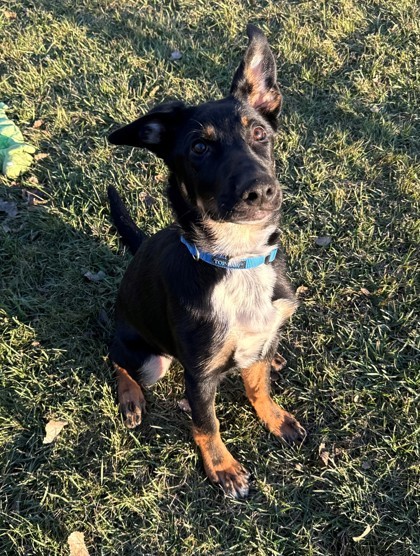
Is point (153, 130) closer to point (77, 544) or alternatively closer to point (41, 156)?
point (77, 544)

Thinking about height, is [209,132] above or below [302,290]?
above

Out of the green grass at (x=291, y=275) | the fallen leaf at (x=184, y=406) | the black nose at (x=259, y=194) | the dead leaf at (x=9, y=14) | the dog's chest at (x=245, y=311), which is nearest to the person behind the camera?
the black nose at (x=259, y=194)

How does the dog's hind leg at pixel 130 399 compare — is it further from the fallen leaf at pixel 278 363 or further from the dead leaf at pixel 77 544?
the fallen leaf at pixel 278 363

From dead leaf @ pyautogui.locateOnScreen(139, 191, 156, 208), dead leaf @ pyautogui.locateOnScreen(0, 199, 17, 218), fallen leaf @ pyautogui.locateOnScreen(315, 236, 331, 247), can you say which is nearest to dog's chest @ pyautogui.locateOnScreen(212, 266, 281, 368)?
fallen leaf @ pyautogui.locateOnScreen(315, 236, 331, 247)

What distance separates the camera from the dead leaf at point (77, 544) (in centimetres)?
307

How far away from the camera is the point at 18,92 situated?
5895 millimetres

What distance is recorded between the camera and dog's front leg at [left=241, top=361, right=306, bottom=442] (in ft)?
11.2

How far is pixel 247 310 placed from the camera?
2914mm

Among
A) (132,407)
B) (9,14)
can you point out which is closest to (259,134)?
(132,407)

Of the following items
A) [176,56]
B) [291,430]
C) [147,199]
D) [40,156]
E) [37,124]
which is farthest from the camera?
[176,56]

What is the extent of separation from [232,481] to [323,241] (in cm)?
215

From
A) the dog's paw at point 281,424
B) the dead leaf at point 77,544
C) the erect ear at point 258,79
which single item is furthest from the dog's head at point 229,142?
the dead leaf at point 77,544

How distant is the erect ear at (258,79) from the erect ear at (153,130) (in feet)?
1.14

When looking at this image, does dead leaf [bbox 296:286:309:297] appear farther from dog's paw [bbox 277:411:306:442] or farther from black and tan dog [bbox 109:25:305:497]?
dog's paw [bbox 277:411:306:442]
